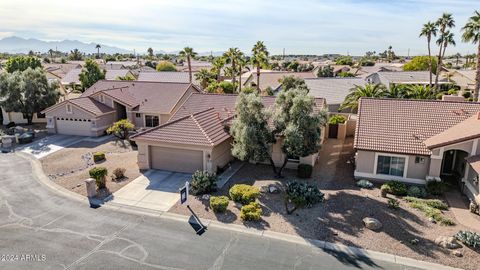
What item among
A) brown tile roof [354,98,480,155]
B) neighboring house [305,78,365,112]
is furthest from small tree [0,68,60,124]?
brown tile roof [354,98,480,155]

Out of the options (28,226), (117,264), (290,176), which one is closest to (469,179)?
(290,176)

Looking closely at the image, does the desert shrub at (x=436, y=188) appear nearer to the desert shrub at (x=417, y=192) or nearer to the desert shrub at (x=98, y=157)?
the desert shrub at (x=417, y=192)

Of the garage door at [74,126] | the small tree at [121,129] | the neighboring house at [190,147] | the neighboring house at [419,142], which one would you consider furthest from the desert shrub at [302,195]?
the garage door at [74,126]

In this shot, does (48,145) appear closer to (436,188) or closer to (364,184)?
(364,184)

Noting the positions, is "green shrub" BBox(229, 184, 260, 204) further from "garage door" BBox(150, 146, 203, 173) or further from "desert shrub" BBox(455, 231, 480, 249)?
"desert shrub" BBox(455, 231, 480, 249)

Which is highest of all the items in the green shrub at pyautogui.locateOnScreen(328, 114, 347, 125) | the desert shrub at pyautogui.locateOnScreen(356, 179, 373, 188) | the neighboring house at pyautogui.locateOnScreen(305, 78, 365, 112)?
the neighboring house at pyautogui.locateOnScreen(305, 78, 365, 112)

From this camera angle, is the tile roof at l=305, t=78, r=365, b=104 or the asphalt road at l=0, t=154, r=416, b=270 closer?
the asphalt road at l=0, t=154, r=416, b=270
